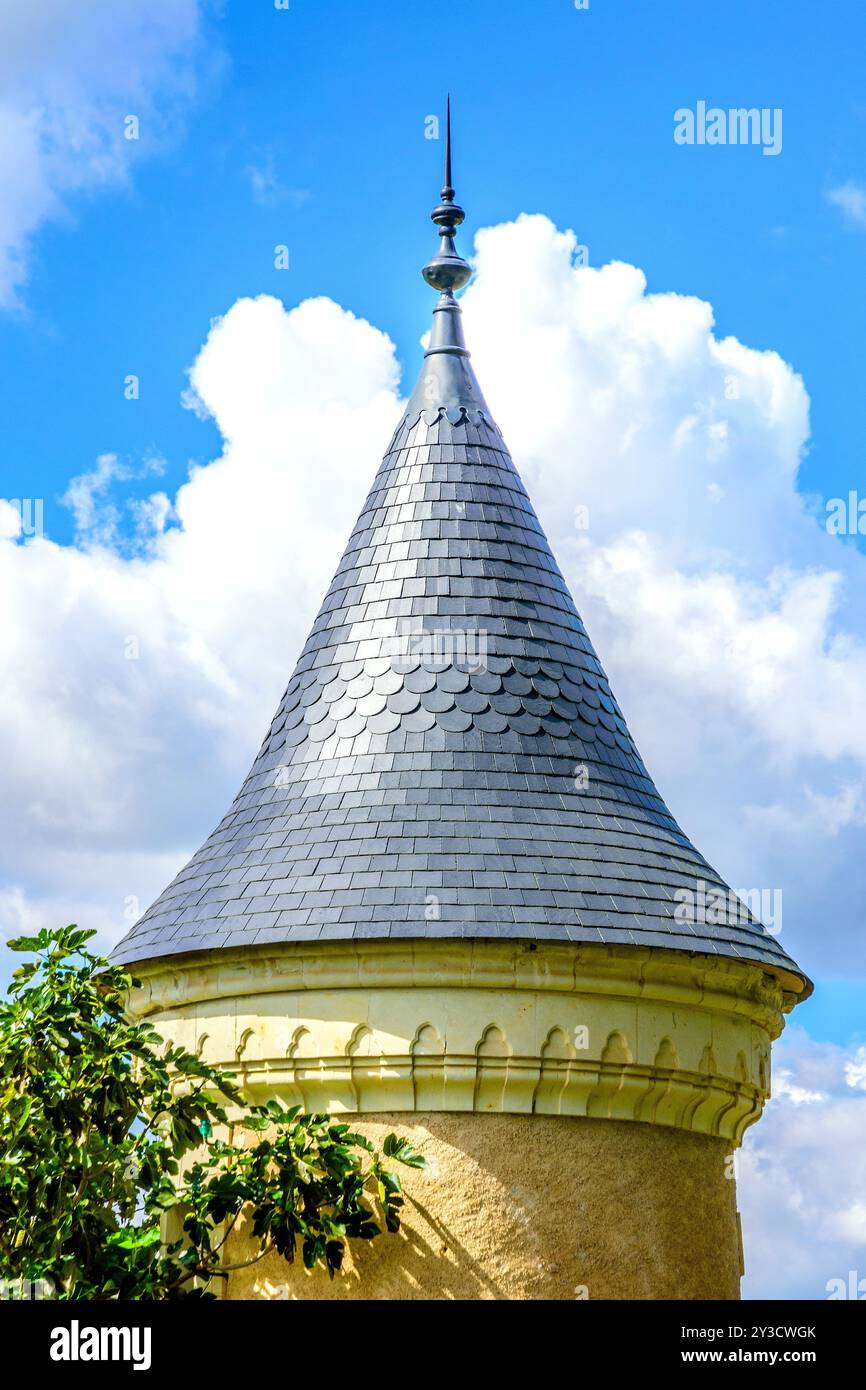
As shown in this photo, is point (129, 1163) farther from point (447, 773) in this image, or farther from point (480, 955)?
point (447, 773)

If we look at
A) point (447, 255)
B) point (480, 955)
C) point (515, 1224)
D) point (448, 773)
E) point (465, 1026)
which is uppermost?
point (447, 255)

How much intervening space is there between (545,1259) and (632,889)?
84.6 inches

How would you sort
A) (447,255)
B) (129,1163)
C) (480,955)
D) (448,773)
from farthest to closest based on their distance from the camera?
(447,255), (448,773), (480,955), (129,1163)

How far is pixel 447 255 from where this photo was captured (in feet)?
50.7

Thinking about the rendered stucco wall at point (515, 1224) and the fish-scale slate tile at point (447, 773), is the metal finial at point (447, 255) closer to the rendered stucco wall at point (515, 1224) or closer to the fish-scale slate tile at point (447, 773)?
the fish-scale slate tile at point (447, 773)

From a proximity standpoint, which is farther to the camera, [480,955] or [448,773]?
[448,773]

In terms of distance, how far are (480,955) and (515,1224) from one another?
1506mm

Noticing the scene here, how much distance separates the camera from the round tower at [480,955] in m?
12.2

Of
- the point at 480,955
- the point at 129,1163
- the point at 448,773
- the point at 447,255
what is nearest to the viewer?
the point at 129,1163

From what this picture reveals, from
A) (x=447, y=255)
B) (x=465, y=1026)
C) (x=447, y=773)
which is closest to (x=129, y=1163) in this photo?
(x=465, y=1026)

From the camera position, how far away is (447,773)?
13211 millimetres

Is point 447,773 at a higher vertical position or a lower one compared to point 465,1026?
higher

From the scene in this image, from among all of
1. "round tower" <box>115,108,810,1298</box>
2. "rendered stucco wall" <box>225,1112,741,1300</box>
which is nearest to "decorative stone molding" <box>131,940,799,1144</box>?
"round tower" <box>115,108,810,1298</box>
